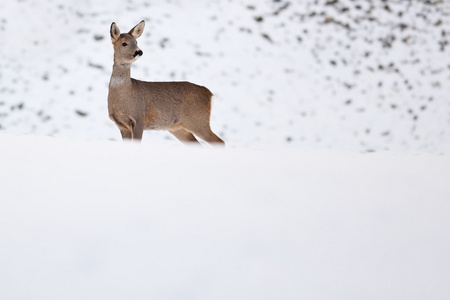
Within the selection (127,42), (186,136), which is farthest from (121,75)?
(186,136)

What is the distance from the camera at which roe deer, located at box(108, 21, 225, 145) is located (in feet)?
4.00

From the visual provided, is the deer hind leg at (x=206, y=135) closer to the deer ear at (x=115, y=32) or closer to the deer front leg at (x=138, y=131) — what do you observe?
the deer front leg at (x=138, y=131)

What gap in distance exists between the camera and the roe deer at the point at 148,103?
4.00ft

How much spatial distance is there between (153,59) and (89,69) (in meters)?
0.27

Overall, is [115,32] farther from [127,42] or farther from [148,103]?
[148,103]

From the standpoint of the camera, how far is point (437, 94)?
303 cm

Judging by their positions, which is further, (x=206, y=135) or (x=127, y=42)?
(x=206, y=135)

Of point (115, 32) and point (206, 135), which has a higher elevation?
point (115, 32)

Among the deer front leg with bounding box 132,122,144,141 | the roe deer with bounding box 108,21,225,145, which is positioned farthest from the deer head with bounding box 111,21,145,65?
the deer front leg with bounding box 132,122,144,141

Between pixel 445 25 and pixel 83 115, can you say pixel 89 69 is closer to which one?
pixel 83 115

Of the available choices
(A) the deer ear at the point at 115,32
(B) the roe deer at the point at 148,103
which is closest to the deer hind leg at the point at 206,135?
(B) the roe deer at the point at 148,103

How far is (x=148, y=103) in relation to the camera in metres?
1.28

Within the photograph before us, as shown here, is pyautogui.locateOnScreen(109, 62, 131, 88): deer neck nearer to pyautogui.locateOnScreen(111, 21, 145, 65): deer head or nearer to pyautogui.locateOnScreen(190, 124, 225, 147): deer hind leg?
pyautogui.locateOnScreen(111, 21, 145, 65): deer head

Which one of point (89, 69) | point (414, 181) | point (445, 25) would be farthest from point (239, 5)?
point (414, 181)
